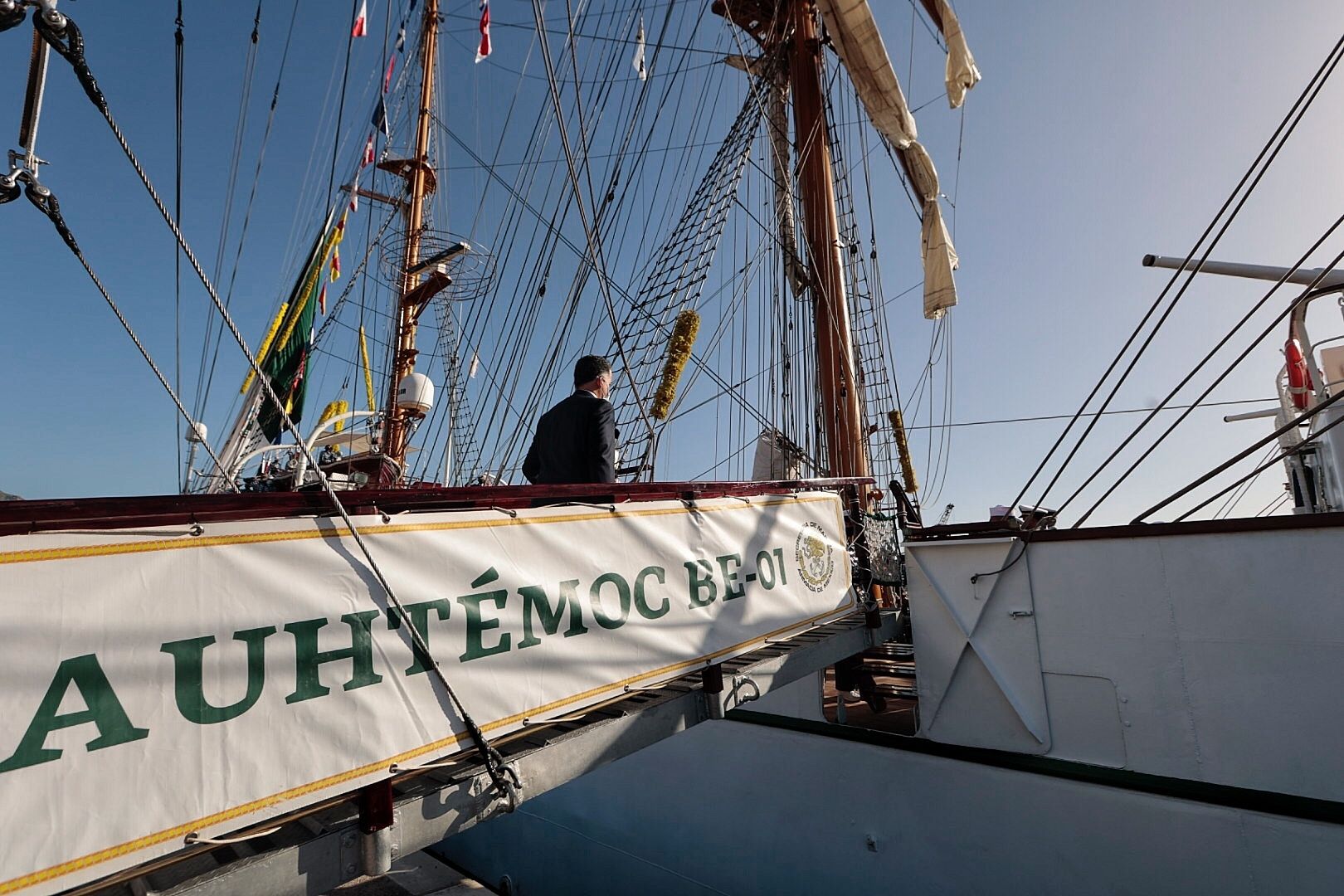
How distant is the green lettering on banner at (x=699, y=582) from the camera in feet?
10.1

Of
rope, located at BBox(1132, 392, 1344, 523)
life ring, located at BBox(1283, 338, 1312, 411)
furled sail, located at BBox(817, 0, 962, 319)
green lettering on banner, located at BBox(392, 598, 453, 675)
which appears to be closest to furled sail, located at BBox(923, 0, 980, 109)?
furled sail, located at BBox(817, 0, 962, 319)

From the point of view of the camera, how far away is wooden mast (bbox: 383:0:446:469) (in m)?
13.9

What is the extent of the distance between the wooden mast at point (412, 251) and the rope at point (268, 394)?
1230cm

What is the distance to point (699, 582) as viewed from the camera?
314 cm

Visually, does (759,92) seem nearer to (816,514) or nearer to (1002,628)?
(816,514)

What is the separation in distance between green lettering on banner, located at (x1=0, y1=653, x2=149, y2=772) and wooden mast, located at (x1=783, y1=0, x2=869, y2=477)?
6.57m

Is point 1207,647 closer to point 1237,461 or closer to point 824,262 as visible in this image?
point 1237,461

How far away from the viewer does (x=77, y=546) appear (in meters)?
1.43

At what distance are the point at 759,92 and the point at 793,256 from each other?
10.4ft

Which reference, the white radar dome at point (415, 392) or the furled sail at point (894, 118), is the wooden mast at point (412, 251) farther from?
the furled sail at point (894, 118)

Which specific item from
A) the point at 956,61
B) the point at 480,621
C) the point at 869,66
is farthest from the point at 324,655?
the point at 956,61

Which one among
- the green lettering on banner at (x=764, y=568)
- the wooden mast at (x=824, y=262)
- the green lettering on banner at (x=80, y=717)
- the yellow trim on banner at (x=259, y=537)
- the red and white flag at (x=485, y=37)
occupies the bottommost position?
the green lettering on banner at (x=80, y=717)

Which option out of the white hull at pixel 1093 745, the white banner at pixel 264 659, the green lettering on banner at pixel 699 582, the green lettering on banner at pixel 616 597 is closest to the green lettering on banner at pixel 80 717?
the white banner at pixel 264 659

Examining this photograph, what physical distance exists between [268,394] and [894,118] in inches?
369
